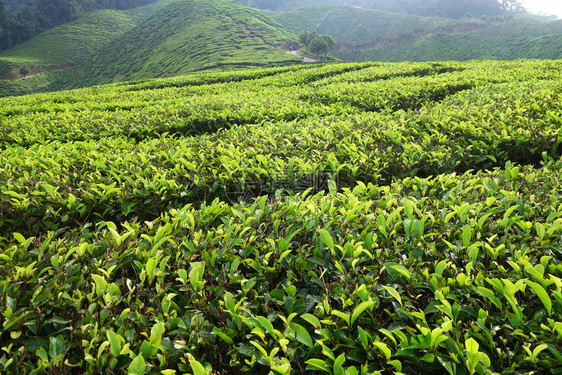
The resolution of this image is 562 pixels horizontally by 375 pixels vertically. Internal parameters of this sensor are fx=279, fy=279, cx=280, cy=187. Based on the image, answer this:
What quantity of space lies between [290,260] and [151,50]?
6029 cm

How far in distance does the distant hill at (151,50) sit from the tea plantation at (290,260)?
36.3 meters

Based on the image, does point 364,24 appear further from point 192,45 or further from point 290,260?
point 290,260

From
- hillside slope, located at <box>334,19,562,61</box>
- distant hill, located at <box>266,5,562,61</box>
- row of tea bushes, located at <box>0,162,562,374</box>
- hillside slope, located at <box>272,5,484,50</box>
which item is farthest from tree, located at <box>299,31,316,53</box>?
row of tea bushes, located at <box>0,162,562,374</box>

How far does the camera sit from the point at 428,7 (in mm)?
103500

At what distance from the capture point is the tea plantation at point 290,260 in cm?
128

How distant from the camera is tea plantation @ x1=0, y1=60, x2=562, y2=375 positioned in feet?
4.21

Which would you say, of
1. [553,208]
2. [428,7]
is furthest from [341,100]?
[428,7]

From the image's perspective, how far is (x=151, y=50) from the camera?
167 feet

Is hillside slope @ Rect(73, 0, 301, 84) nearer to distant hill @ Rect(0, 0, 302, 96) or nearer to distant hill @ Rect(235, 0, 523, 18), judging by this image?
distant hill @ Rect(0, 0, 302, 96)

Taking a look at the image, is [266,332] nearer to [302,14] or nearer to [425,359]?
[425,359]

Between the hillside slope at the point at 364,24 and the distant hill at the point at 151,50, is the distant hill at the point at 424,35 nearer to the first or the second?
the hillside slope at the point at 364,24

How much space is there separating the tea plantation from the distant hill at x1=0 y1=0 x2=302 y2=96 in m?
36.3

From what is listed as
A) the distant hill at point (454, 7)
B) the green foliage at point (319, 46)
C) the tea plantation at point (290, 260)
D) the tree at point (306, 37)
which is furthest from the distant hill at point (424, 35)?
the tea plantation at point (290, 260)

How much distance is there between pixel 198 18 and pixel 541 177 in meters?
66.4
